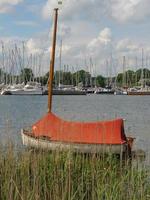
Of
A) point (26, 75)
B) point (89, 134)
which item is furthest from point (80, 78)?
point (89, 134)

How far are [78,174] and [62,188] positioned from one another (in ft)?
8.11

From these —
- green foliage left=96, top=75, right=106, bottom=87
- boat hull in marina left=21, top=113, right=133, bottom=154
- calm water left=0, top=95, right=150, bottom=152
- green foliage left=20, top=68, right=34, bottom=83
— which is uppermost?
green foliage left=20, top=68, right=34, bottom=83

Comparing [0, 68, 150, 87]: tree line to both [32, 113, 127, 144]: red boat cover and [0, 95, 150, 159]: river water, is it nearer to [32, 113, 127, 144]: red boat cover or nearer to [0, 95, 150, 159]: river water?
[0, 95, 150, 159]: river water

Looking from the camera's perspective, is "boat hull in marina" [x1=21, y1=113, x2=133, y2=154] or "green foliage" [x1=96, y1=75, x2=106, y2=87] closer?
"boat hull in marina" [x1=21, y1=113, x2=133, y2=154]

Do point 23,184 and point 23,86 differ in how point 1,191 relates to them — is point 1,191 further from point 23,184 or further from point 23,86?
point 23,86

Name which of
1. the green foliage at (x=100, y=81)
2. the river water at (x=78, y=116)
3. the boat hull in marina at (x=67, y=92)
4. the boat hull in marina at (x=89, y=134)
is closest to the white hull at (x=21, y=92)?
the boat hull in marina at (x=67, y=92)

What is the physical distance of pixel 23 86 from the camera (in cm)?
11988

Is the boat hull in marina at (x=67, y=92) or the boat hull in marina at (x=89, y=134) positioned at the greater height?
the boat hull in marina at (x=89, y=134)

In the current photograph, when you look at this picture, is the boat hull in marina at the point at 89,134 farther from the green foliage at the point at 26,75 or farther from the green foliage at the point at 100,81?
the green foliage at the point at 100,81

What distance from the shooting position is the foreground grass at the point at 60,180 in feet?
29.0

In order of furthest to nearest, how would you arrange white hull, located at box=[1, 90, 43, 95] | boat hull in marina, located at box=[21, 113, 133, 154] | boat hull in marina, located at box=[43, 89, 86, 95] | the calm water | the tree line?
1. boat hull in marina, located at box=[43, 89, 86, 95]
2. white hull, located at box=[1, 90, 43, 95]
3. the tree line
4. boat hull in marina, located at box=[21, 113, 133, 154]
5. the calm water

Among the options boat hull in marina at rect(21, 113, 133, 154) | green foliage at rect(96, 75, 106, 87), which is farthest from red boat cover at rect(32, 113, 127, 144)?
green foliage at rect(96, 75, 106, 87)

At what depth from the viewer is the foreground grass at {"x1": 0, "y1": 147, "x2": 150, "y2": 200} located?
8844 millimetres

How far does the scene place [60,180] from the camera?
9.70 m
